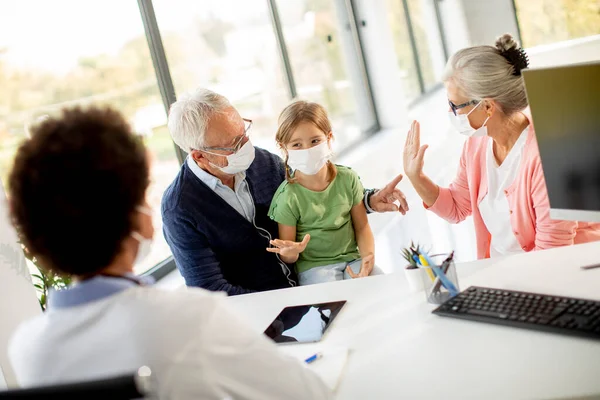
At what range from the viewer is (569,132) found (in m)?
1.68

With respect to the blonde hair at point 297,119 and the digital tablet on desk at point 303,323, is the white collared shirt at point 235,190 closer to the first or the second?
the blonde hair at point 297,119

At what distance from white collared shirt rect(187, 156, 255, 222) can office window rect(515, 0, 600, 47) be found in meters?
4.45

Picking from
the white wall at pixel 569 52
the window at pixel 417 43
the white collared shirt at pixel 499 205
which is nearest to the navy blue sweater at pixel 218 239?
the white collared shirt at pixel 499 205

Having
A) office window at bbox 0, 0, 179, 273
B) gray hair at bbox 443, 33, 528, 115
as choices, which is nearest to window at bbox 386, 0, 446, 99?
office window at bbox 0, 0, 179, 273

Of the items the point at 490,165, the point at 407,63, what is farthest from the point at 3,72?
the point at 407,63

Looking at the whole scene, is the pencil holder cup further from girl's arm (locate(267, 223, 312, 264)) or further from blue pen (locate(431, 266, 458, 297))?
girl's arm (locate(267, 223, 312, 264))

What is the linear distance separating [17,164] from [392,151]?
13.6 ft

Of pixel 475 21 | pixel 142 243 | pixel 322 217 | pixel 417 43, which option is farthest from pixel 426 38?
pixel 142 243

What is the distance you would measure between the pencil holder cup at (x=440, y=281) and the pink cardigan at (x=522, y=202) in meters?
0.44

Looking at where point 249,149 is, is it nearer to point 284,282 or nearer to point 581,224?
point 284,282

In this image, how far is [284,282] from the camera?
264 cm

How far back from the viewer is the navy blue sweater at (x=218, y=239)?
2.47 meters

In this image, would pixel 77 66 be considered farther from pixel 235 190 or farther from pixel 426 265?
pixel 426 265

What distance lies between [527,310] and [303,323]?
56 centimetres
